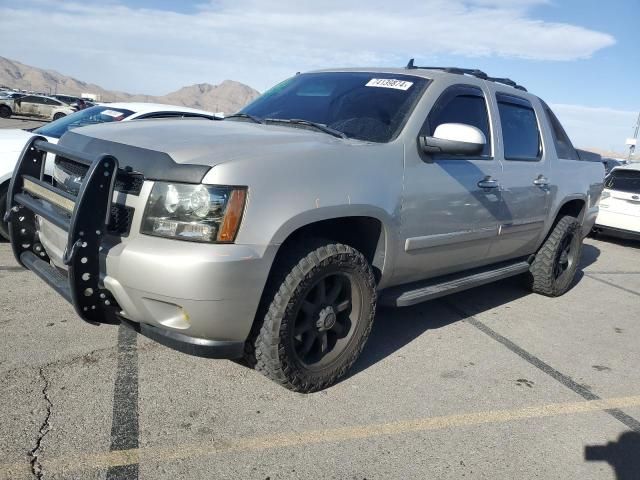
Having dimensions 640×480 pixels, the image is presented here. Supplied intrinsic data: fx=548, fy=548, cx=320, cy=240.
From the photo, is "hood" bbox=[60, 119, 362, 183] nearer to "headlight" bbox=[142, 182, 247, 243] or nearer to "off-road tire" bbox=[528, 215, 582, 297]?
"headlight" bbox=[142, 182, 247, 243]

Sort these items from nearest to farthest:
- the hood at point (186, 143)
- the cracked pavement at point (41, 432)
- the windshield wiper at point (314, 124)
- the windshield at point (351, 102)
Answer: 1. the cracked pavement at point (41, 432)
2. the hood at point (186, 143)
3. the windshield wiper at point (314, 124)
4. the windshield at point (351, 102)

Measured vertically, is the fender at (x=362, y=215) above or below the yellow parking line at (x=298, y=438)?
above

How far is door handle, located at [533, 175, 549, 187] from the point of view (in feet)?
15.4

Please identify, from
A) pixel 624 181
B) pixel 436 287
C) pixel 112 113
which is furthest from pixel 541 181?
pixel 624 181

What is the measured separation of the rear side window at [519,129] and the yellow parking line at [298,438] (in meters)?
1.98

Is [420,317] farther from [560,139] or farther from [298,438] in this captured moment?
[560,139]

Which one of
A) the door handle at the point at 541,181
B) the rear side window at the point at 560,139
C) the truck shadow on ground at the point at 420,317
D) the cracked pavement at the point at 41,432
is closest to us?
the cracked pavement at the point at 41,432

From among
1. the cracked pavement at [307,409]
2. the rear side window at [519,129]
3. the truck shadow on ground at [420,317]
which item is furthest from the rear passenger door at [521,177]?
the cracked pavement at [307,409]

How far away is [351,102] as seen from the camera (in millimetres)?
3762

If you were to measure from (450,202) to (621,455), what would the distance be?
1.73 metres

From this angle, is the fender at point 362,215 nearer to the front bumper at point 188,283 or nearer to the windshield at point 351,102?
the front bumper at point 188,283

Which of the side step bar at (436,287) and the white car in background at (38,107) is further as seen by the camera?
the white car in background at (38,107)

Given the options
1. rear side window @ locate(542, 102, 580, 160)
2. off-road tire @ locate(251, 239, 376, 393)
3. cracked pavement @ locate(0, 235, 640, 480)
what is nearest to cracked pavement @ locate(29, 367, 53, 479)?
cracked pavement @ locate(0, 235, 640, 480)

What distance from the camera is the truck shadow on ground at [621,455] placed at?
271cm
